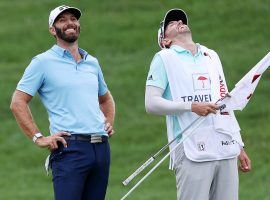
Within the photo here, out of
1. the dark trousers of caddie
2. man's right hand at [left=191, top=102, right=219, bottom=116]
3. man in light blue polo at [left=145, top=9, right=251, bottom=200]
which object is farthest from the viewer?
the dark trousers of caddie

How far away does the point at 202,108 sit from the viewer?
333 inches

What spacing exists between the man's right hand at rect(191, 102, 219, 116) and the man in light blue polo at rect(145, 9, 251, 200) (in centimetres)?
1

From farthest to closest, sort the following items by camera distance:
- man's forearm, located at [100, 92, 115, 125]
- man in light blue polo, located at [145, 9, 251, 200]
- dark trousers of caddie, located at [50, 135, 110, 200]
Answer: man's forearm, located at [100, 92, 115, 125] < dark trousers of caddie, located at [50, 135, 110, 200] < man in light blue polo, located at [145, 9, 251, 200]

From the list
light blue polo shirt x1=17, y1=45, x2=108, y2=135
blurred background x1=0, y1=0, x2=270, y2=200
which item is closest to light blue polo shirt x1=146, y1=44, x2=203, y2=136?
light blue polo shirt x1=17, y1=45, x2=108, y2=135

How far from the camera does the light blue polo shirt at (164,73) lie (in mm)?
8664

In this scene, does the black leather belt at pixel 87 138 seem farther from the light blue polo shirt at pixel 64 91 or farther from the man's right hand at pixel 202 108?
the man's right hand at pixel 202 108

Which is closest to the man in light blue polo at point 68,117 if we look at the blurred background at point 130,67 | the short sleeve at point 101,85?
the short sleeve at point 101,85

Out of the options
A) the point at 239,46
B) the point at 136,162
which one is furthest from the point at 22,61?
the point at 136,162

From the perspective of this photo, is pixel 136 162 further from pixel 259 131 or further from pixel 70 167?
pixel 70 167

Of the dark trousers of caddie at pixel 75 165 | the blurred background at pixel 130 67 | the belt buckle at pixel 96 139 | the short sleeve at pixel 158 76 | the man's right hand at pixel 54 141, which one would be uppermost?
the short sleeve at pixel 158 76

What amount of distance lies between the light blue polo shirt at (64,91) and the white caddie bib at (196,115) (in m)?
0.62

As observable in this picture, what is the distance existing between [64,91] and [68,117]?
19cm

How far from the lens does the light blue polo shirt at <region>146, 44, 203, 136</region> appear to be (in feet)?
28.4

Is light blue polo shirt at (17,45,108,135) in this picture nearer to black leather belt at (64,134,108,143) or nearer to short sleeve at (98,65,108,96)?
black leather belt at (64,134,108,143)
